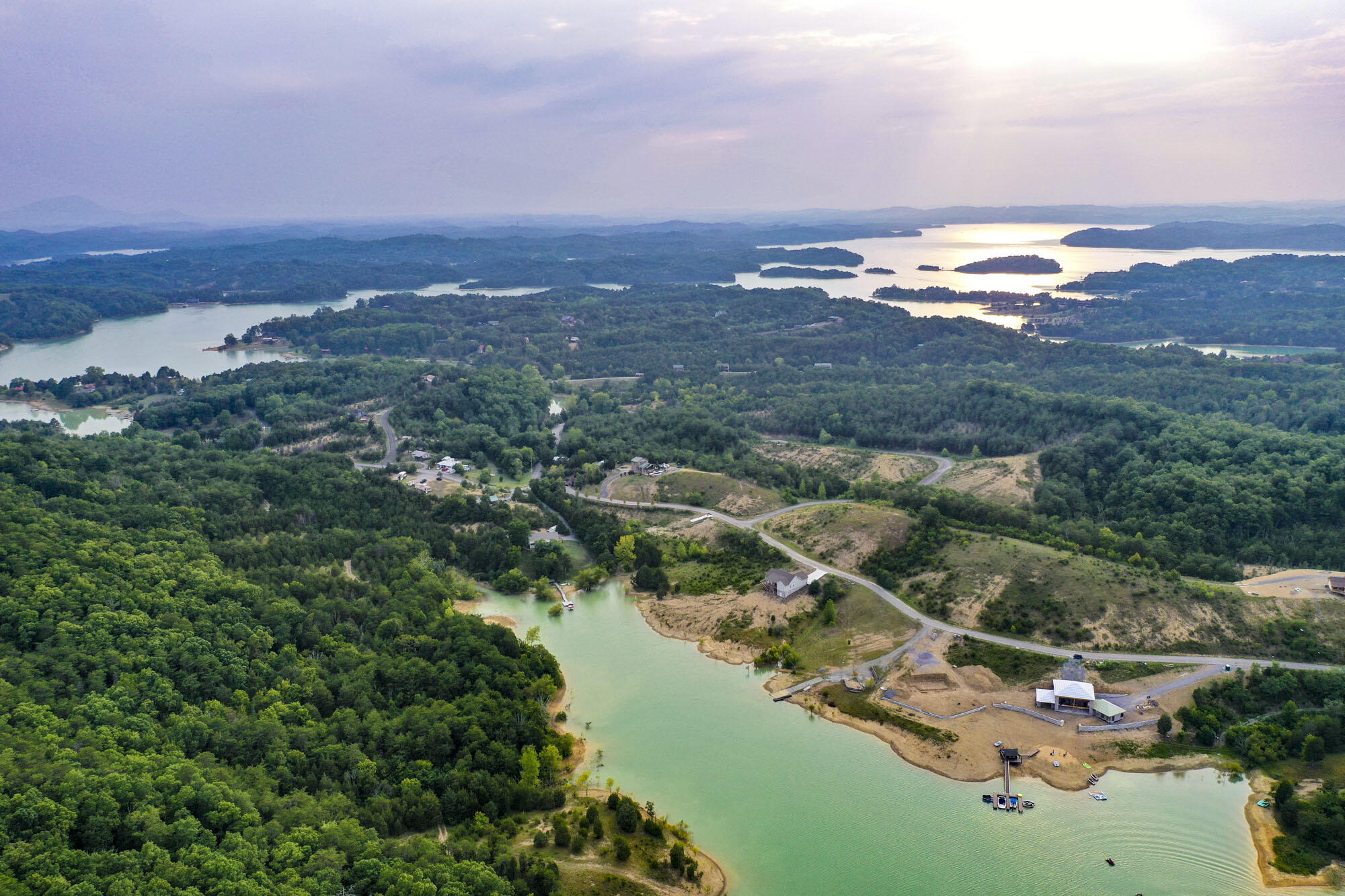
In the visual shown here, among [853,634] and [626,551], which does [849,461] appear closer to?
[626,551]

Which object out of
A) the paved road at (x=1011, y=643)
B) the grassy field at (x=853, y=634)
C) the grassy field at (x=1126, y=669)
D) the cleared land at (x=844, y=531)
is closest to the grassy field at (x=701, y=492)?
the cleared land at (x=844, y=531)

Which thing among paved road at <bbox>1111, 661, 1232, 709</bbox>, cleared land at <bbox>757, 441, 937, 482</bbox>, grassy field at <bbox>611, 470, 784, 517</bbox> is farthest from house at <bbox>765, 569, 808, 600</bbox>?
cleared land at <bbox>757, 441, 937, 482</bbox>

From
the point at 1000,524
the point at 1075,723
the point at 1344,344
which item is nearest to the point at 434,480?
the point at 1000,524

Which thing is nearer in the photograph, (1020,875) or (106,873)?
(106,873)

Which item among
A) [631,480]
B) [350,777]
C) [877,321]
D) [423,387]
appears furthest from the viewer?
[877,321]

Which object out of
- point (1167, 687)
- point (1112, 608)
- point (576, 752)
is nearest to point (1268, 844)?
point (1167, 687)

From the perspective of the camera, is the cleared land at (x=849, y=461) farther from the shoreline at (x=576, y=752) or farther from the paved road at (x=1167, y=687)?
the shoreline at (x=576, y=752)

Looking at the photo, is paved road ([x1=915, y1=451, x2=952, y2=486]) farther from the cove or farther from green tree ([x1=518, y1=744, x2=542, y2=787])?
green tree ([x1=518, y1=744, x2=542, y2=787])

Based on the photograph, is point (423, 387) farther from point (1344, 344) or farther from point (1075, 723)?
point (1344, 344)
